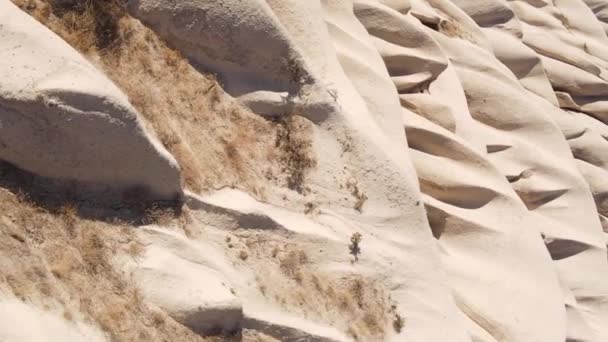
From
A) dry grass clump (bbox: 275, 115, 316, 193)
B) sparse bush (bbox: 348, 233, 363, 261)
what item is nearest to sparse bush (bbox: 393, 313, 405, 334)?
sparse bush (bbox: 348, 233, 363, 261)

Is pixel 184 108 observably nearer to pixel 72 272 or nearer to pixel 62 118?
pixel 62 118

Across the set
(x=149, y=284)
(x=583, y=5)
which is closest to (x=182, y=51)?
(x=149, y=284)

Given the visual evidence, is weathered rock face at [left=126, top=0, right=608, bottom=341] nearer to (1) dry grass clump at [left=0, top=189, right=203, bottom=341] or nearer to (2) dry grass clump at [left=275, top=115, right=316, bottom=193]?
(2) dry grass clump at [left=275, top=115, right=316, bottom=193]

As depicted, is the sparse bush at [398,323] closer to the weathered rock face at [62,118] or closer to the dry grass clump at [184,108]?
the dry grass clump at [184,108]

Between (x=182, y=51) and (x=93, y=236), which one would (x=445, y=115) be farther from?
(x=93, y=236)

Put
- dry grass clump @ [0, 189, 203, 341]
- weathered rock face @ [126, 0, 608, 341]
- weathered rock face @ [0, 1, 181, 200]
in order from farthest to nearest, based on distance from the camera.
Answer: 1. weathered rock face @ [126, 0, 608, 341]
2. weathered rock face @ [0, 1, 181, 200]
3. dry grass clump @ [0, 189, 203, 341]

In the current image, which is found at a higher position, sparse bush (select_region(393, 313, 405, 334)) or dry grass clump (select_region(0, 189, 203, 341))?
dry grass clump (select_region(0, 189, 203, 341))

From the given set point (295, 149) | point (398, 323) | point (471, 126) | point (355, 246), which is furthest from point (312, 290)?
point (471, 126)
